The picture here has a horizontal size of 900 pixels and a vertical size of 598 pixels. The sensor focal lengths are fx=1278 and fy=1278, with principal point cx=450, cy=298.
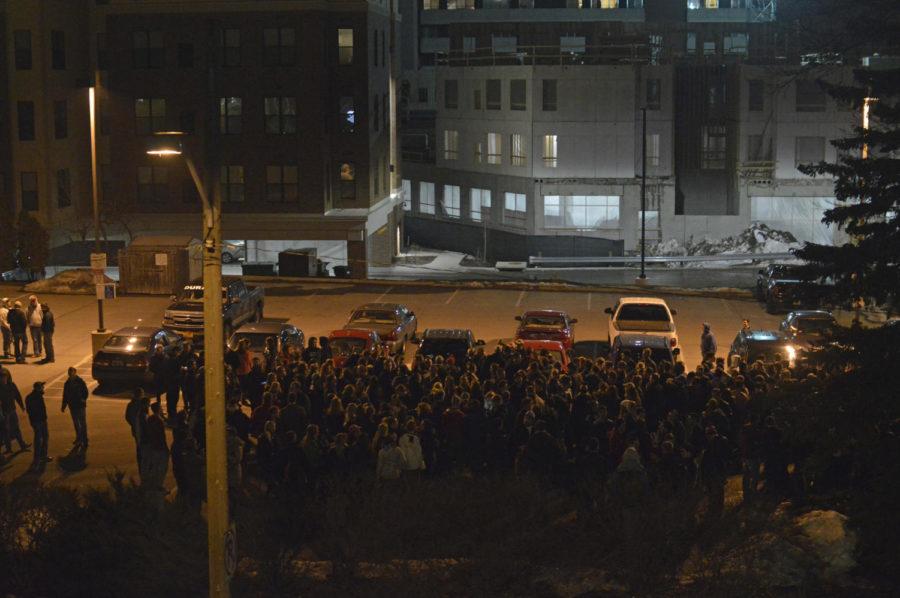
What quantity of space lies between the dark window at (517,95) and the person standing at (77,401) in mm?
46603

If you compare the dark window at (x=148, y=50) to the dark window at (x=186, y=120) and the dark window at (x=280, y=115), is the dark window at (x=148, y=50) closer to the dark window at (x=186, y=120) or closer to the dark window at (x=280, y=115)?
the dark window at (x=186, y=120)

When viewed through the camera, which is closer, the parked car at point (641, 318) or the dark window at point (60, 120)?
the parked car at point (641, 318)

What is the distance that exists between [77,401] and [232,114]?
34664 millimetres

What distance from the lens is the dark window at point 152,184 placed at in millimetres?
56859

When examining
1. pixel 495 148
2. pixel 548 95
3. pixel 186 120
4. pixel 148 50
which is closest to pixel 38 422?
pixel 186 120

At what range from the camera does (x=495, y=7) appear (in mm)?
93938

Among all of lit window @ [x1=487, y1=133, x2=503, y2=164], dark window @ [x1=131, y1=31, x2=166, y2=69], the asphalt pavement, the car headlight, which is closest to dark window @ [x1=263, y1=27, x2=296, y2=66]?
dark window @ [x1=131, y1=31, x2=166, y2=69]

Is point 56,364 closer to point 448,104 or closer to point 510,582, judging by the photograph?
point 510,582

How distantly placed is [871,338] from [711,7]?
8036cm

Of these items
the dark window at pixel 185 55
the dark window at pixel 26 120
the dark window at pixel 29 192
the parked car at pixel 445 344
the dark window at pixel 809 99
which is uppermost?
the dark window at pixel 185 55

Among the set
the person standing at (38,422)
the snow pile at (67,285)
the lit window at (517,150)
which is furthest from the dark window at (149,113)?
the person standing at (38,422)

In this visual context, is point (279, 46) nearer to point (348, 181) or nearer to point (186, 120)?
point (186, 120)

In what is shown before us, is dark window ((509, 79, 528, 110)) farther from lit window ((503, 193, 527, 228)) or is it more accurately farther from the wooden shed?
the wooden shed

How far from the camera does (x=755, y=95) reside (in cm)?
6800
